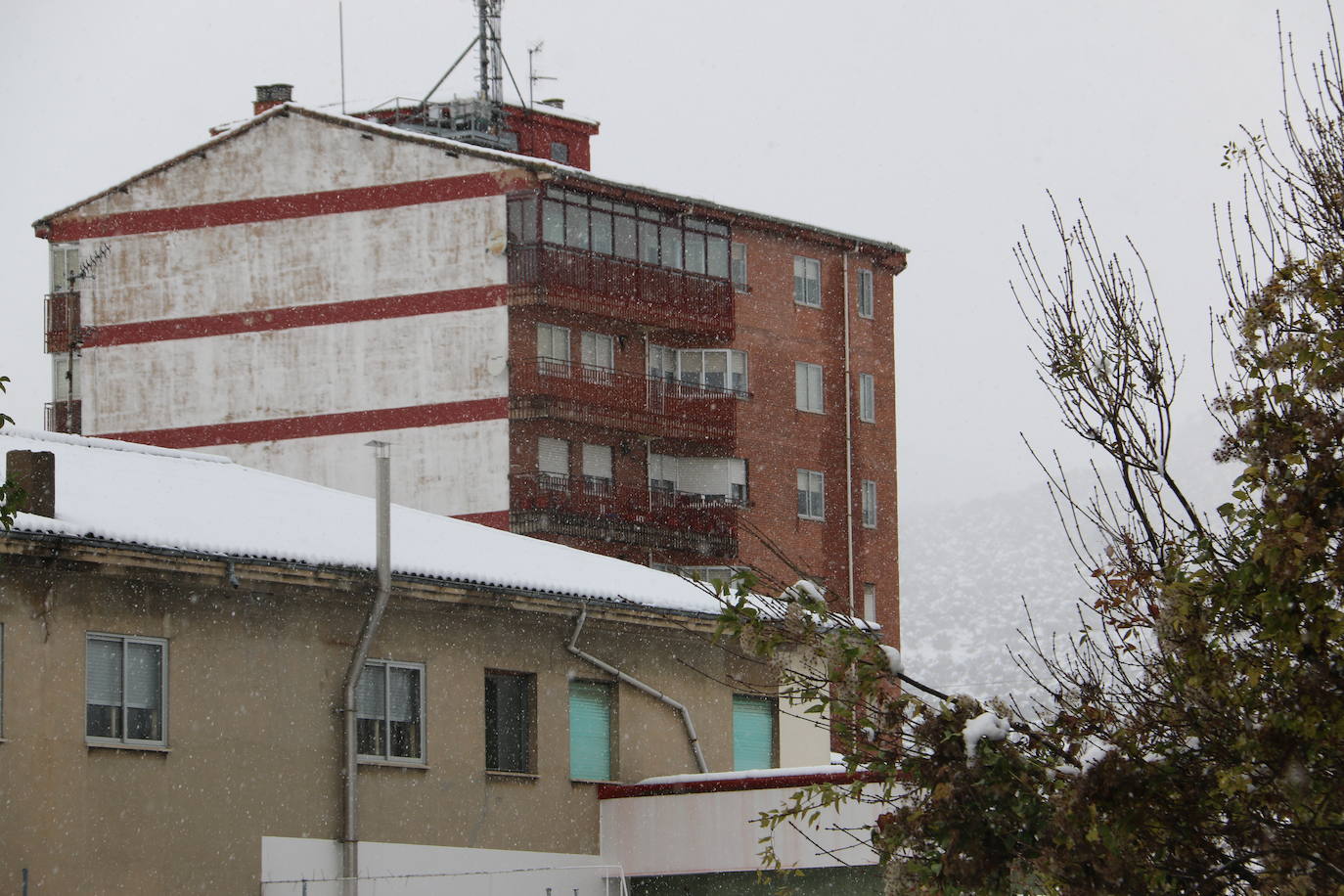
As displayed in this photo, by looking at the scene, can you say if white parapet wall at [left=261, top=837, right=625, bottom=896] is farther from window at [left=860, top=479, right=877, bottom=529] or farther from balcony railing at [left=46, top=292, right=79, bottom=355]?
window at [left=860, top=479, right=877, bottom=529]

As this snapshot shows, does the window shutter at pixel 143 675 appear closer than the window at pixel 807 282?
Yes

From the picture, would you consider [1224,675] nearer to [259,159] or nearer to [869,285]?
[259,159]

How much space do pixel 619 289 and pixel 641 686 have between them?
2552 centimetres

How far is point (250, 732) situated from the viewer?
69.5 feet

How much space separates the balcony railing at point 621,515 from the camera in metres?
48.2

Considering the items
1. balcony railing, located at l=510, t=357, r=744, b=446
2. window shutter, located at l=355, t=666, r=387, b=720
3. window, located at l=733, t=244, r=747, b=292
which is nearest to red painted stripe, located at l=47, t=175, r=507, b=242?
balcony railing, located at l=510, t=357, r=744, b=446

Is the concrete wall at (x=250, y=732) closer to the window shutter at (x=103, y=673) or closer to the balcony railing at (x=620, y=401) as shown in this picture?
the window shutter at (x=103, y=673)

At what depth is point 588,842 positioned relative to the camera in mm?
25094

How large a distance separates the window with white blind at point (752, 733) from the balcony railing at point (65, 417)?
27494 mm

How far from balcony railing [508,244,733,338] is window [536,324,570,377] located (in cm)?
76

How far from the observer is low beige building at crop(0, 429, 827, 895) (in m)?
19.4

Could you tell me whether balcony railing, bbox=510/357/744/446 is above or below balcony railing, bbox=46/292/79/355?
below

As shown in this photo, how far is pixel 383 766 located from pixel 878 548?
117 ft

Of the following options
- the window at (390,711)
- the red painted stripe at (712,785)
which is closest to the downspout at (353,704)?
the window at (390,711)
